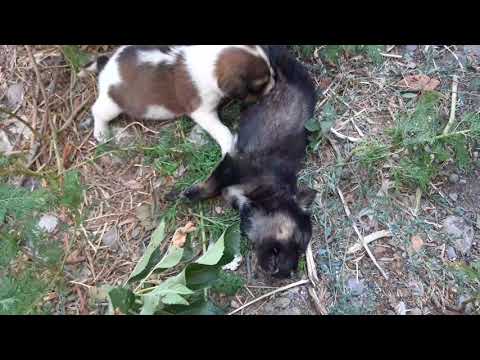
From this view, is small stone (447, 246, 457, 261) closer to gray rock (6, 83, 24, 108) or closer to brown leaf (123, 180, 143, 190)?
brown leaf (123, 180, 143, 190)

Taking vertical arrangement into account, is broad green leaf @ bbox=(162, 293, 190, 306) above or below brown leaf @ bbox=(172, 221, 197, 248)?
above

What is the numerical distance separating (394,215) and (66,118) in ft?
7.01

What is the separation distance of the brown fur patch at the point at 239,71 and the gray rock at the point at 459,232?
4.63ft

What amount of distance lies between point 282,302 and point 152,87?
Result: 149 cm

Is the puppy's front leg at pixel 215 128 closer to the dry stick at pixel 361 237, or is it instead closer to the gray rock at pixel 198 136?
the gray rock at pixel 198 136

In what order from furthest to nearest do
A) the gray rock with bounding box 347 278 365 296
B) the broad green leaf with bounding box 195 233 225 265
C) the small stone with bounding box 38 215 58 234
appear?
1. the small stone with bounding box 38 215 58 234
2. the gray rock with bounding box 347 278 365 296
3. the broad green leaf with bounding box 195 233 225 265

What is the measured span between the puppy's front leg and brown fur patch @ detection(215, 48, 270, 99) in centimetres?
20

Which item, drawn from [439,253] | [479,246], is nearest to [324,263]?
[439,253]

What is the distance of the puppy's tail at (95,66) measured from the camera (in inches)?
125

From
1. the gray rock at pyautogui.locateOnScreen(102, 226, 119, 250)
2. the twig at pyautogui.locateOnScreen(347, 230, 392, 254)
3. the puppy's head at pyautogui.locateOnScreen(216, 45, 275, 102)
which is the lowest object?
the twig at pyautogui.locateOnScreen(347, 230, 392, 254)

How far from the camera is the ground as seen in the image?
2908mm

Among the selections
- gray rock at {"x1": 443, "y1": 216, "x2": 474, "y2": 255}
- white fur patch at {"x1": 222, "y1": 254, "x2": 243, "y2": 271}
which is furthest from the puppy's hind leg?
gray rock at {"x1": 443, "y1": 216, "x2": 474, "y2": 255}

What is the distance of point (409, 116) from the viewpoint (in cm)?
314

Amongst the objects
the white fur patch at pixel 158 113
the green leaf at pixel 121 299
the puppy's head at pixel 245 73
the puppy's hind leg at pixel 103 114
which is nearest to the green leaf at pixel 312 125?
the puppy's head at pixel 245 73
